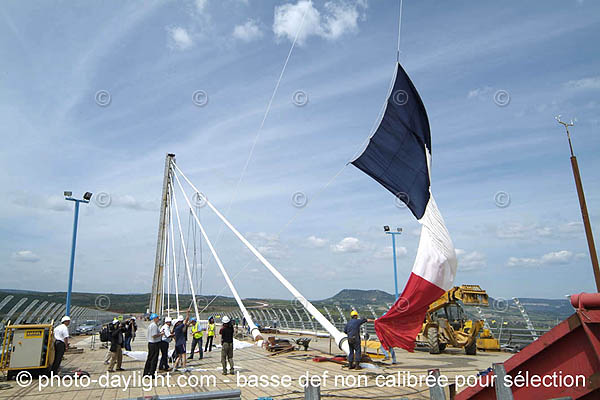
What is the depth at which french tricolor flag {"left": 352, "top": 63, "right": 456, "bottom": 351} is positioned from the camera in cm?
957

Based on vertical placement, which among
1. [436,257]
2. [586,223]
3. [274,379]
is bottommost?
[274,379]

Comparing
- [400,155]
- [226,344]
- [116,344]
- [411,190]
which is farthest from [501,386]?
[116,344]

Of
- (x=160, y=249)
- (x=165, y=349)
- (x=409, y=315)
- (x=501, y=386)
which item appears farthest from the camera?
(x=160, y=249)

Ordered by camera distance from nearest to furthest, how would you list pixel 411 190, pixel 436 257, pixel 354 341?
pixel 436 257
pixel 411 190
pixel 354 341

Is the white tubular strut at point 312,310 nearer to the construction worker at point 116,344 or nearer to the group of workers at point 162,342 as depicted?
the group of workers at point 162,342

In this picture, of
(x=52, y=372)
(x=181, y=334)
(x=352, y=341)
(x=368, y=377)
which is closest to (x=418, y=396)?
(x=368, y=377)

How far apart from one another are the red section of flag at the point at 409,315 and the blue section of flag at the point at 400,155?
188 centimetres

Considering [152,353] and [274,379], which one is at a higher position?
[152,353]

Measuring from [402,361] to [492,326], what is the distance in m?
7.96

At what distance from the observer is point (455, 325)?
679 inches

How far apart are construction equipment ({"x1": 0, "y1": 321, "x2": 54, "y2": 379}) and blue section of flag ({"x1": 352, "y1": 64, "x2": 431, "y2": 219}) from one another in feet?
30.0

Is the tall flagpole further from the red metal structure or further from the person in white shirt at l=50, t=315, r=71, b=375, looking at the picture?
the person in white shirt at l=50, t=315, r=71, b=375

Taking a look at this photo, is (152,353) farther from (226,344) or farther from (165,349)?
(226,344)

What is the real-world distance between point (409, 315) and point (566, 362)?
17.3 feet
